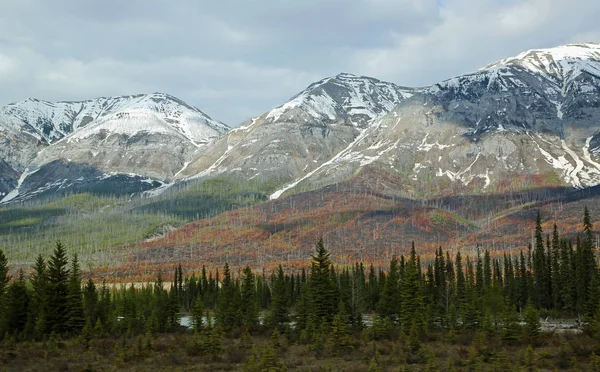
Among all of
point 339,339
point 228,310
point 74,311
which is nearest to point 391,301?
point 228,310

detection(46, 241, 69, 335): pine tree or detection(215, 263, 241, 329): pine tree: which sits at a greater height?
detection(46, 241, 69, 335): pine tree

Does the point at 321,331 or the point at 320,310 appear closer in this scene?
the point at 321,331

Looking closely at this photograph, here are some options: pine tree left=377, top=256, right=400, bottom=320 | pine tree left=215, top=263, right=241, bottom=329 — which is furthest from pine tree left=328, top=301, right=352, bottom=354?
pine tree left=377, top=256, right=400, bottom=320

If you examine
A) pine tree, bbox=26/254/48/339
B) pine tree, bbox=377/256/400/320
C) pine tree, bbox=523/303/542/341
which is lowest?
pine tree, bbox=377/256/400/320

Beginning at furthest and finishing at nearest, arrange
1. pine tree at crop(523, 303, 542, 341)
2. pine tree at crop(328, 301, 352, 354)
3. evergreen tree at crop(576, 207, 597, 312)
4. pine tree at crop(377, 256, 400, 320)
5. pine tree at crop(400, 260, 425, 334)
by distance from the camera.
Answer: pine tree at crop(377, 256, 400, 320) → evergreen tree at crop(576, 207, 597, 312) → pine tree at crop(400, 260, 425, 334) → pine tree at crop(523, 303, 542, 341) → pine tree at crop(328, 301, 352, 354)

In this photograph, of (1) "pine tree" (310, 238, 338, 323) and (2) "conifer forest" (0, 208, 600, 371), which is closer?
(2) "conifer forest" (0, 208, 600, 371)

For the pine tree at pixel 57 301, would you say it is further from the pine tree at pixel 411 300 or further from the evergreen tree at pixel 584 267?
the evergreen tree at pixel 584 267

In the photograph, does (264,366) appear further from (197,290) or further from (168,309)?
(197,290)

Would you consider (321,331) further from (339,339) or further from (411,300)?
(411,300)

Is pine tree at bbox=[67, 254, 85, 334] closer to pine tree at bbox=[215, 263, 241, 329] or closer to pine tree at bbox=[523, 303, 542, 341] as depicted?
pine tree at bbox=[215, 263, 241, 329]

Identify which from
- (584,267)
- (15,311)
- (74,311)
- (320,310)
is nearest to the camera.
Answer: (74,311)

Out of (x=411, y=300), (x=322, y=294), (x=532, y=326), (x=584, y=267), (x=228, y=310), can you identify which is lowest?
(x=228, y=310)

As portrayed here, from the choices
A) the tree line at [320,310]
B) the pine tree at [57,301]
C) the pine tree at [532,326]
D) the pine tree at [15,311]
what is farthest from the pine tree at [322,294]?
the pine tree at [15,311]

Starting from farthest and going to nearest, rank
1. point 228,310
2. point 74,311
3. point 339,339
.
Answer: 1. point 228,310
2. point 74,311
3. point 339,339
